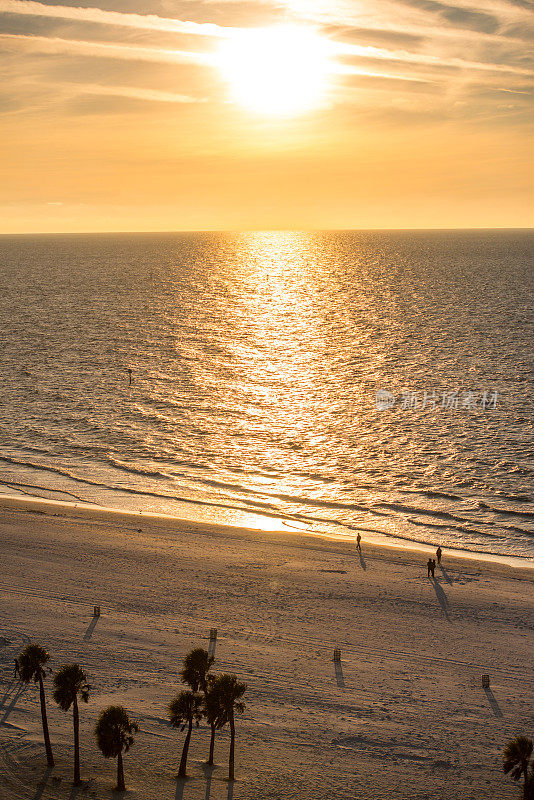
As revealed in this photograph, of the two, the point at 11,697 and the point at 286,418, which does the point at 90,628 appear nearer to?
the point at 11,697

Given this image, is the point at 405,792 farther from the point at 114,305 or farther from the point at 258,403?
the point at 114,305

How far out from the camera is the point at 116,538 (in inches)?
1753

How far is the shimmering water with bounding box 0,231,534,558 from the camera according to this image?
52.1 metres

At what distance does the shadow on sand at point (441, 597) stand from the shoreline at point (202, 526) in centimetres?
455

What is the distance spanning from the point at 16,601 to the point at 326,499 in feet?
81.8

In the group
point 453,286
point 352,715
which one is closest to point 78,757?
point 352,715

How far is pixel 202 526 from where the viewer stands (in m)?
47.4

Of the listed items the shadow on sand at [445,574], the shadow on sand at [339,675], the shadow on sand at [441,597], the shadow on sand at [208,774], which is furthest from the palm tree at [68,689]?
the shadow on sand at [445,574]

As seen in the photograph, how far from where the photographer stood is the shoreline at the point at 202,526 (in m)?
43.9

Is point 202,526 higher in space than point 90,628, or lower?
higher

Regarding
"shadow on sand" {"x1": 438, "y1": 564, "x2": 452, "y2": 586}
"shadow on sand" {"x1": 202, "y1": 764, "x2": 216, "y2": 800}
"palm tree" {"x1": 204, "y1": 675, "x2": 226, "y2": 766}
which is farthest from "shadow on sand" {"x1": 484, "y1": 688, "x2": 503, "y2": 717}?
"palm tree" {"x1": 204, "y1": 675, "x2": 226, "y2": 766}

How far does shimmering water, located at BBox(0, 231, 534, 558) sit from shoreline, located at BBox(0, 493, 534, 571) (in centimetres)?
100

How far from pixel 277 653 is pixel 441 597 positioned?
A: 35.7 feet

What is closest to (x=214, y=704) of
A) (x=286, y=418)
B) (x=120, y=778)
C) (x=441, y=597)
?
(x=120, y=778)
